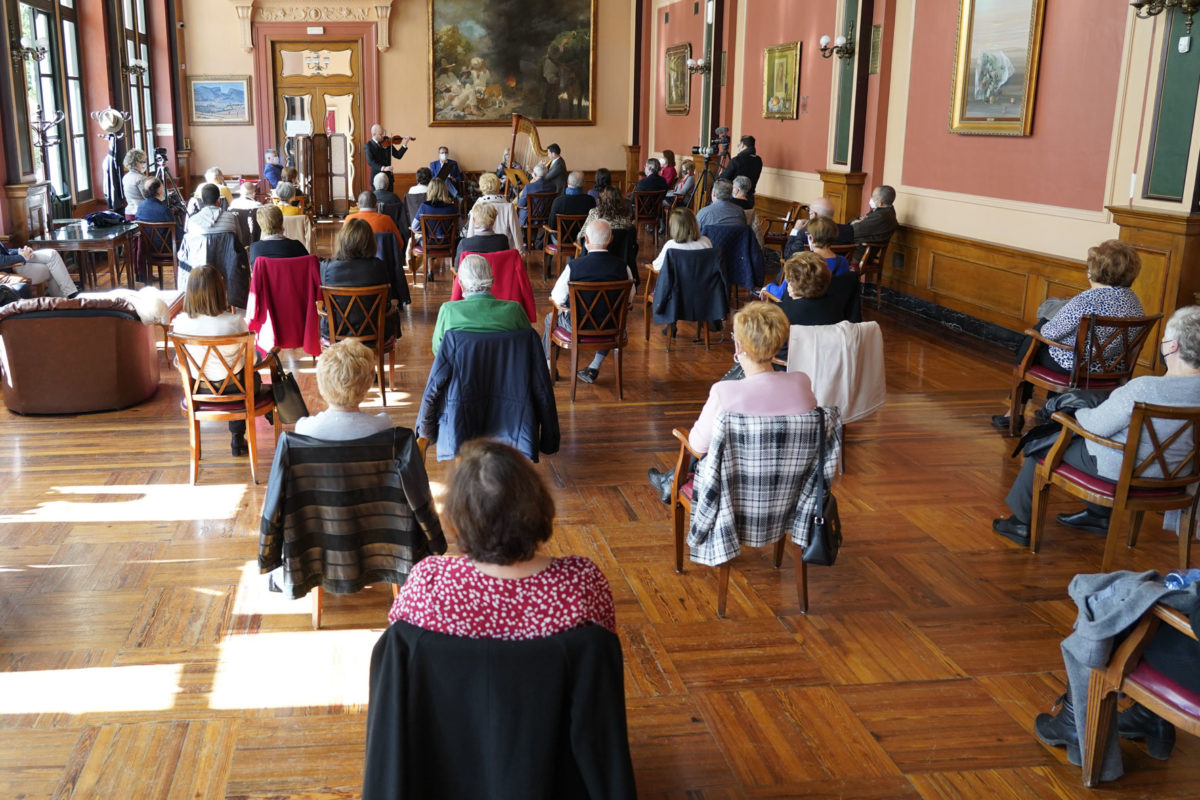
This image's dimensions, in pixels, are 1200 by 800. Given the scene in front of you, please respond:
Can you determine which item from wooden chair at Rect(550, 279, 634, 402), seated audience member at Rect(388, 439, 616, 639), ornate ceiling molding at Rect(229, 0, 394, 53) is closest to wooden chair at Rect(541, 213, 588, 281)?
wooden chair at Rect(550, 279, 634, 402)

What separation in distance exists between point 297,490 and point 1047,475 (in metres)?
2.82

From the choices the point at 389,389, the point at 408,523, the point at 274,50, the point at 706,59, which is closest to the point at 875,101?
the point at 706,59

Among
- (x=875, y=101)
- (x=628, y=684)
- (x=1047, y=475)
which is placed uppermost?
(x=875, y=101)

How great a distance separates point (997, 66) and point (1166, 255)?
2.45m

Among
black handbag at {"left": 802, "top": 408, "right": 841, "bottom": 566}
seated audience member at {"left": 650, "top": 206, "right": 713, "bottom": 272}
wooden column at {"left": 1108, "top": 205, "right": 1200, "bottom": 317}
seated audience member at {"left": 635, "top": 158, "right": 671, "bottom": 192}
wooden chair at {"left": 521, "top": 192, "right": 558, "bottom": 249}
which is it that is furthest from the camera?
seated audience member at {"left": 635, "top": 158, "right": 671, "bottom": 192}

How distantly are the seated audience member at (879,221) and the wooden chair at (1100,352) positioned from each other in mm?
3617

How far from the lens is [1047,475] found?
13.2ft

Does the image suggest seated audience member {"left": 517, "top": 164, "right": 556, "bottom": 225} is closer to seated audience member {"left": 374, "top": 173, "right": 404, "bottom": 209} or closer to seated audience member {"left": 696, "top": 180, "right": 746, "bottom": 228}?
seated audience member {"left": 374, "top": 173, "right": 404, "bottom": 209}

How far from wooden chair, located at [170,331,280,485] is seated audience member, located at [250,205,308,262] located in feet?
5.59

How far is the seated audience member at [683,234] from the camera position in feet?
23.1

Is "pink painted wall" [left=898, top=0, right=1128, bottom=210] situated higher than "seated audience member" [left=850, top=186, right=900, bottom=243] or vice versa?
"pink painted wall" [left=898, top=0, right=1128, bottom=210]

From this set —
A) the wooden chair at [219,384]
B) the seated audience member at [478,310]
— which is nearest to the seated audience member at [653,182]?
the seated audience member at [478,310]

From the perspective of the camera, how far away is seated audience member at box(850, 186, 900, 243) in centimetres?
872

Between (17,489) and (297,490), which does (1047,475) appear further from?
(17,489)
